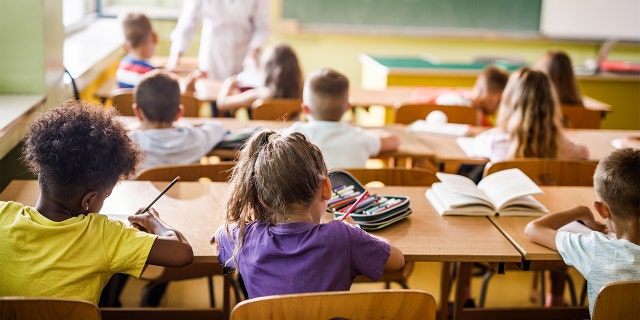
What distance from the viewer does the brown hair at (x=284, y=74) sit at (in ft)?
13.7

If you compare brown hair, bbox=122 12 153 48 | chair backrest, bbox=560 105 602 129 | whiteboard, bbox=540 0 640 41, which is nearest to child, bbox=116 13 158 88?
brown hair, bbox=122 12 153 48

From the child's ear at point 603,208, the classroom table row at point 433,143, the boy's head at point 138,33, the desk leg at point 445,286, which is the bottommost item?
the desk leg at point 445,286

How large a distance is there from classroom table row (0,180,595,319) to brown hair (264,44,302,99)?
1.71 m

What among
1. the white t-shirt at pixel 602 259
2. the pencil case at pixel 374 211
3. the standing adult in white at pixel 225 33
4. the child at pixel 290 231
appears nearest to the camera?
the child at pixel 290 231

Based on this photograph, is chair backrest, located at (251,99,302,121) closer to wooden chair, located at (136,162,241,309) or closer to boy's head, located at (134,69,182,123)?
boy's head, located at (134,69,182,123)

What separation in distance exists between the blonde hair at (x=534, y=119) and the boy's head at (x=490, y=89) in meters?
0.92

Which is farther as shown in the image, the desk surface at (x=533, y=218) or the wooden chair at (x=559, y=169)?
the wooden chair at (x=559, y=169)

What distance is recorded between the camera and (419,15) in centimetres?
698

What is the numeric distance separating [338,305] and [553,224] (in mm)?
898

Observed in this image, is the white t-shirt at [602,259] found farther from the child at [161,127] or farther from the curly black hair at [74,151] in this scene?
the child at [161,127]

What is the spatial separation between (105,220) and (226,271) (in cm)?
33

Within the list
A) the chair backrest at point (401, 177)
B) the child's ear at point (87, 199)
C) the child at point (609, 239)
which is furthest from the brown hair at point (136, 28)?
the child at point (609, 239)

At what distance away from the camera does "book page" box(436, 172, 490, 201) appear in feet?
7.70

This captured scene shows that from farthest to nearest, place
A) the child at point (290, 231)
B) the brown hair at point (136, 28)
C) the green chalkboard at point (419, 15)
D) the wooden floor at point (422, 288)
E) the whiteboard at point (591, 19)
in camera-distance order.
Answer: the whiteboard at point (591, 19) < the green chalkboard at point (419, 15) < the brown hair at point (136, 28) < the wooden floor at point (422, 288) < the child at point (290, 231)
